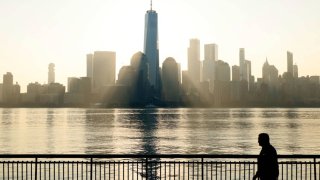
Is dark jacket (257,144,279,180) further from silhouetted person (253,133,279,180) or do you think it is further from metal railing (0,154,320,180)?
metal railing (0,154,320,180)

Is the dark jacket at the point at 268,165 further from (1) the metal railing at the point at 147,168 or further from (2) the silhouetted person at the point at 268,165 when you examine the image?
(1) the metal railing at the point at 147,168

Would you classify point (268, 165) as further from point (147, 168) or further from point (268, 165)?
point (147, 168)

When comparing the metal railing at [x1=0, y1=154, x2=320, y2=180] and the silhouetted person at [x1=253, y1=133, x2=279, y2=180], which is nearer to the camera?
the silhouetted person at [x1=253, y1=133, x2=279, y2=180]

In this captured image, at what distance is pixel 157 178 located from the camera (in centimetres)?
3584

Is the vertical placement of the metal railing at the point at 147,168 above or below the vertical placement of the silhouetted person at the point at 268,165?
below

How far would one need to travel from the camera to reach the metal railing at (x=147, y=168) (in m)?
13.8

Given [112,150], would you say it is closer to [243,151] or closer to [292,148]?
[243,151]

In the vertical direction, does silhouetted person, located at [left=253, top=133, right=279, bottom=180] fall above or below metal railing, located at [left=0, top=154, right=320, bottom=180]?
above

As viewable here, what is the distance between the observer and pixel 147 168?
15.1 metres

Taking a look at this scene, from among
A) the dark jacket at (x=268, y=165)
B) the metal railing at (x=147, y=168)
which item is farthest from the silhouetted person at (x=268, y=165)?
the metal railing at (x=147, y=168)

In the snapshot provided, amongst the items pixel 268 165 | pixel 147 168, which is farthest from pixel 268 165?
pixel 147 168

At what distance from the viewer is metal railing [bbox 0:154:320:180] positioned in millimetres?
13820

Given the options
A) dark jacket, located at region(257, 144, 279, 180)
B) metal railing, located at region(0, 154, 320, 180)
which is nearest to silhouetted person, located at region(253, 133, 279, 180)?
dark jacket, located at region(257, 144, 279, 180)

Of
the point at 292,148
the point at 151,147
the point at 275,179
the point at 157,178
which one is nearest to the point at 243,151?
the point at 292,148
